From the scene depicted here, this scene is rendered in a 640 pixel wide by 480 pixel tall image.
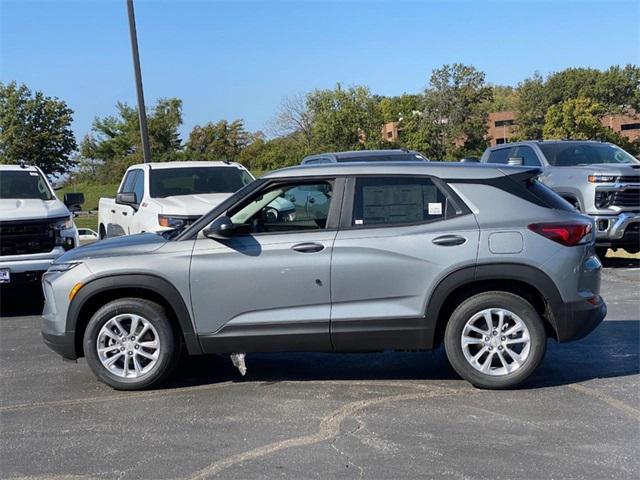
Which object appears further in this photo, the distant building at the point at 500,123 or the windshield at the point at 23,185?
the distant building at the point at 500,123

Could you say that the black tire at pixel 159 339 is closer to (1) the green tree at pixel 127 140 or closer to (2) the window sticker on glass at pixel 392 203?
(2) the window sticker on glass at pixel 392 203

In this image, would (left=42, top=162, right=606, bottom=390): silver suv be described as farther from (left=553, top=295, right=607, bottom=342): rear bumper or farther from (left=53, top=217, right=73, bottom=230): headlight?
(left=53, top=217, right=73, bottom=230): headlight

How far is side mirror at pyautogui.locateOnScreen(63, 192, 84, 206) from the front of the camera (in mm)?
10484

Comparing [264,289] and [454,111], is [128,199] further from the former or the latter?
[454,111]

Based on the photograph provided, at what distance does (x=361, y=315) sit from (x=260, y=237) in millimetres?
982

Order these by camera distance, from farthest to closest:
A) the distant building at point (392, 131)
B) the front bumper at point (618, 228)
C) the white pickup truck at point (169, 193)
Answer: the distant building at point (392, 131), the front bumper at point (618, 228), the white pickup truck at point (169, 193)

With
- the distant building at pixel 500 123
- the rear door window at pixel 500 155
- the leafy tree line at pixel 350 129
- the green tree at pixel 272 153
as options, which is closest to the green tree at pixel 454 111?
the leafy tree line at pixel 350 129

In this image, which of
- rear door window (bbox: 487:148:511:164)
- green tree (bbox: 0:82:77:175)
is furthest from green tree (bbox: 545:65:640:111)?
rear door window (bbox: 487:148:511:164)

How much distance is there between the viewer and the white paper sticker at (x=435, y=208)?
545 centimetres

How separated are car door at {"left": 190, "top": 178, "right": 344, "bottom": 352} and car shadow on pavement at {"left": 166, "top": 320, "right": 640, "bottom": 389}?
609 millimetres

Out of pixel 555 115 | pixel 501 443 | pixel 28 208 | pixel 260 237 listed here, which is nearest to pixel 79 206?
pixel 28 208

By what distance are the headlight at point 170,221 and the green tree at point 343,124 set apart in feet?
126

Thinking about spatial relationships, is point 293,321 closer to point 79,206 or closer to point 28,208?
point 28,208

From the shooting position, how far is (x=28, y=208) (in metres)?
9.49
